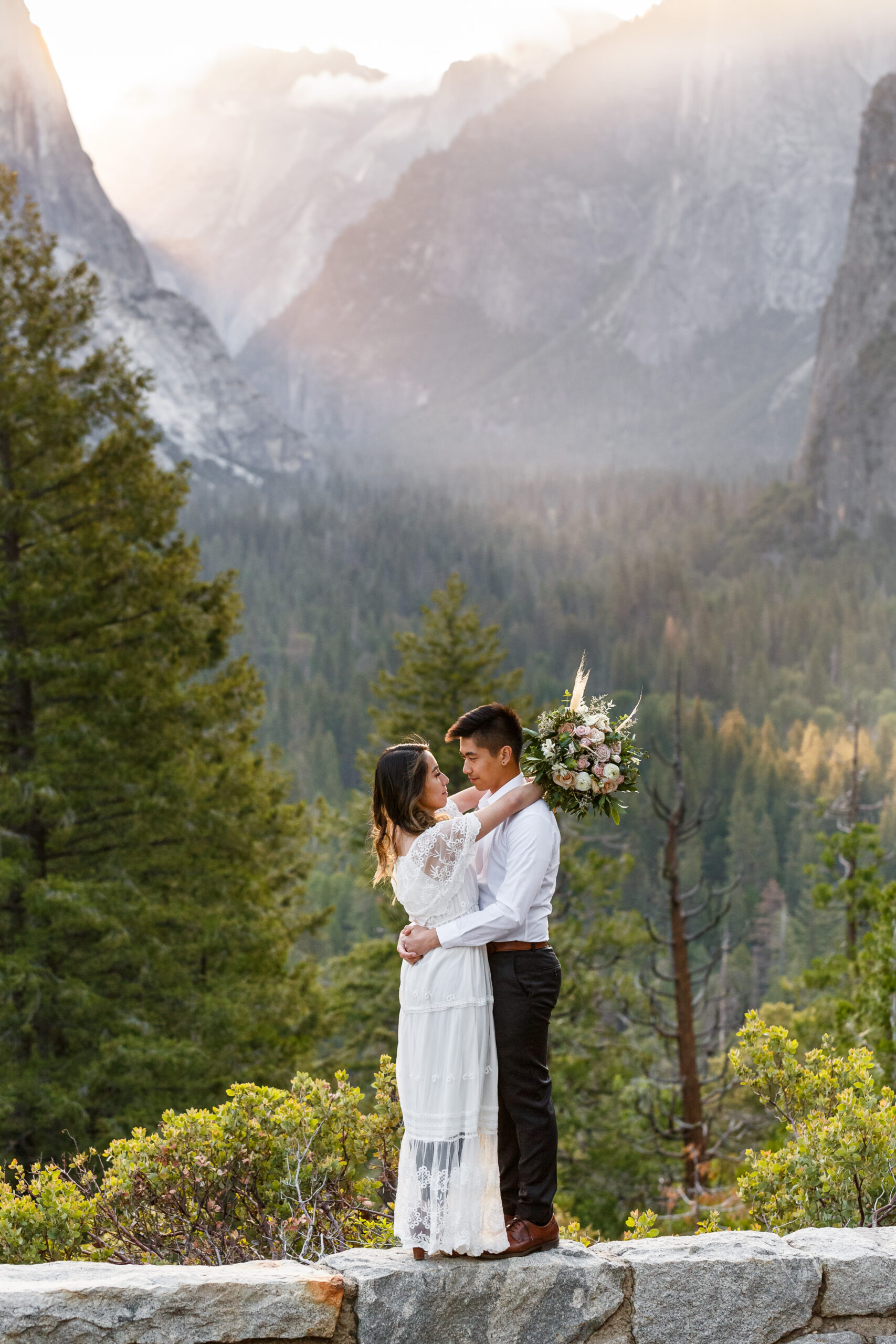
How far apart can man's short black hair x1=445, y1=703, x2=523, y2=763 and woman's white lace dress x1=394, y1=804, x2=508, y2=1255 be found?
0.33m

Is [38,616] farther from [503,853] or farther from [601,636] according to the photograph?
[601,636]

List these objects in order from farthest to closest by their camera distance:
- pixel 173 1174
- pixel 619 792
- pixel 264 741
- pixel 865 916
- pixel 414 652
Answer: pixel 264 741 < pixel 414 652 < pixel 865 916 < pixel 173 1174 < pixel 619 792

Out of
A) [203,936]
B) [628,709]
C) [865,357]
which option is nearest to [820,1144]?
[203,936]

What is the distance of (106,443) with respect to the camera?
1451cm

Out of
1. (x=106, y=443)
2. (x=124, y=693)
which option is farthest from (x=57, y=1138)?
(x=106, y=443)

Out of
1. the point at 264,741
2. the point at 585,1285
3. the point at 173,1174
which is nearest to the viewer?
the point at 585,1285

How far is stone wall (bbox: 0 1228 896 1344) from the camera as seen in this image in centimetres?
434

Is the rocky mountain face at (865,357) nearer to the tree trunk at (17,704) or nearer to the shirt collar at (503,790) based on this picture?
the tree trunk at (17,704)

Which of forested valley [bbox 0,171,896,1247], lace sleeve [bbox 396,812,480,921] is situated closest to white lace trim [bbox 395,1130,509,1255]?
forested valley [bbox 0,171,896,1247]

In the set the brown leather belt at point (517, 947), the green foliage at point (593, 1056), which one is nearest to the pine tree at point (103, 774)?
the green foliage at point (593, 1056)

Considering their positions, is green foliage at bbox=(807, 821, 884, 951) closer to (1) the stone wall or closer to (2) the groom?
(1) the stone wall

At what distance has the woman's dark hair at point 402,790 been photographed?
4691 mm

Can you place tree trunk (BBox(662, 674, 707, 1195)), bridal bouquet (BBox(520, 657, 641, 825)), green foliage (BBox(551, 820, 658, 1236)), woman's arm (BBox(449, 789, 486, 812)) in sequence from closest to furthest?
1. bridal bouquet (BBox(520, 657, 641, 825))
2. woman's arm (BBox(449, 789, 486, 812))
3. tree trunk (BBox(662, 674, 707, 1195))
4. green foliage (BBox(551, 820, 658, 1236))

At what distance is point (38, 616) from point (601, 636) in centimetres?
13340
